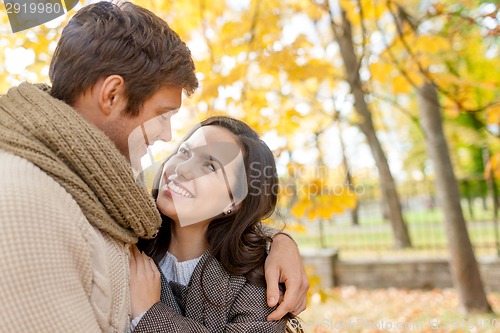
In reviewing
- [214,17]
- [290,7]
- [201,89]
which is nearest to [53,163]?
[201,89]

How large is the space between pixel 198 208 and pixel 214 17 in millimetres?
3262

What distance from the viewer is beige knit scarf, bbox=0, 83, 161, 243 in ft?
3.77

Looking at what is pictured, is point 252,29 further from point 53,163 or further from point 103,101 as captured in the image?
point 53,163

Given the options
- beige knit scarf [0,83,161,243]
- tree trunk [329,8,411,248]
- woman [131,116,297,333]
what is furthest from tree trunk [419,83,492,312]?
beige knit scarf [0,83,161,243]

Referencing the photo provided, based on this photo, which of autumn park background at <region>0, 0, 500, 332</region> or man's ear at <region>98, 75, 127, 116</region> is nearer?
man's ear at <region>98, 75, 127, 116</region>

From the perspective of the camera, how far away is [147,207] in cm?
135

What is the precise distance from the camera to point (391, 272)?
7.58m

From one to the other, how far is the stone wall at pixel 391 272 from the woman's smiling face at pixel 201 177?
598 cm

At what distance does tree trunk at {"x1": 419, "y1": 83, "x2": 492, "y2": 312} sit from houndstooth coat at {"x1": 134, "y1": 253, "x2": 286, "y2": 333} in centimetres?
449
